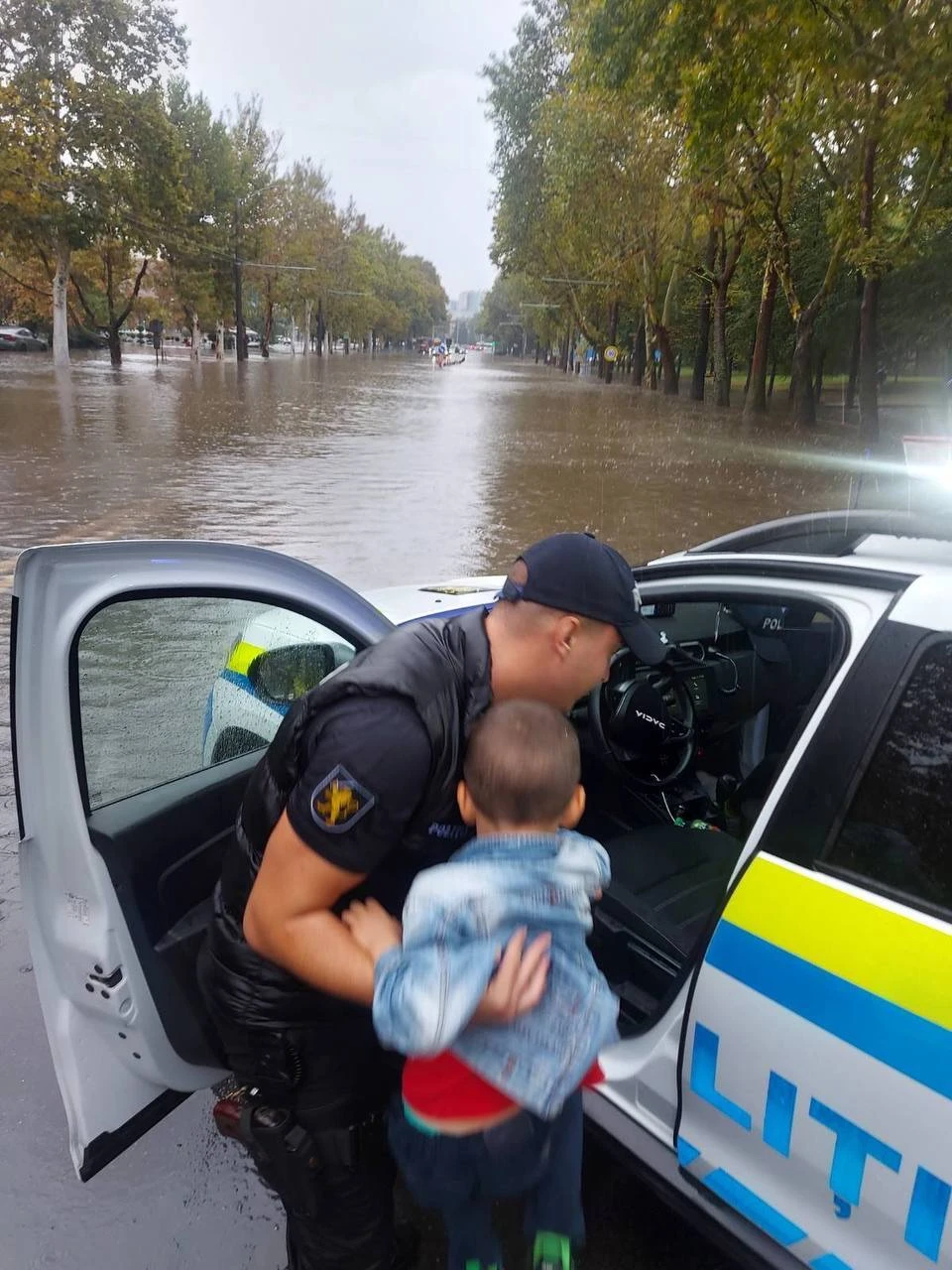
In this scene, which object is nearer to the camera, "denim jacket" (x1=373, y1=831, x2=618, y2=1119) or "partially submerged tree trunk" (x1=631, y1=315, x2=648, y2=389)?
"denim jacket" (x1=373, y1=831, x2=618, y2=1119)

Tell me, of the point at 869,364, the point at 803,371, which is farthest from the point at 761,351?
the point at 869,364

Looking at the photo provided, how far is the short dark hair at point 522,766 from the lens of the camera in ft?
4.02

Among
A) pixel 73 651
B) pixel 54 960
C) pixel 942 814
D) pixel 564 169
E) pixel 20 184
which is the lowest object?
pixel 54 960

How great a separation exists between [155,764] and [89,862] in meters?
0.46

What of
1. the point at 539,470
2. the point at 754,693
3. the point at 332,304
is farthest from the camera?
the point at 332,304

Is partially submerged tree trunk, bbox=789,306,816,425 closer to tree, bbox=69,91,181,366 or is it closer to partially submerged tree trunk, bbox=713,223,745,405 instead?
partially submerged tree trunk, bbox=713,223,745,405

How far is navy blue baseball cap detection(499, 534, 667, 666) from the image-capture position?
145 cm

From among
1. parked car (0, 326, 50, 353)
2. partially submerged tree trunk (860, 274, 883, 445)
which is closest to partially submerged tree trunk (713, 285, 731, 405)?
partially submerged tree trunk (860, 274, 883, 445)

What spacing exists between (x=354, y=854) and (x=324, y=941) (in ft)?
0.49

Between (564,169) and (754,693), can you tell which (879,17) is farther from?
(564,169)

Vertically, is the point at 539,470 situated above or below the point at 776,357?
below

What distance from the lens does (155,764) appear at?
2.11 meters

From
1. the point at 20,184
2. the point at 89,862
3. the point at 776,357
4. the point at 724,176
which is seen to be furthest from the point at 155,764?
the point at 776,357

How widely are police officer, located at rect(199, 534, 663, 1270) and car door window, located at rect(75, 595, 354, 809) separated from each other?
0.47 metres
